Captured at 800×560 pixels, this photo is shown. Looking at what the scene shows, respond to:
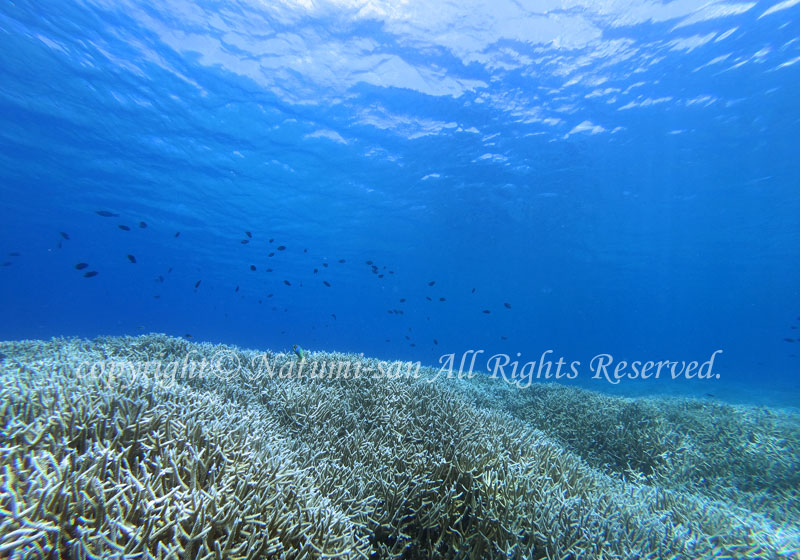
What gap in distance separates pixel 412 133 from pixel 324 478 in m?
22.2

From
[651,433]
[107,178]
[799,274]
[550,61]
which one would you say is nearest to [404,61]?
[550,61]

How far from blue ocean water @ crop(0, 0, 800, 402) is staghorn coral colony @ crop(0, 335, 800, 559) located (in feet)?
33.4

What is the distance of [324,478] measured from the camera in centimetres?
314

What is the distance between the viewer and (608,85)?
17.6 metres

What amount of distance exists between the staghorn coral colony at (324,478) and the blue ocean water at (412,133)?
10181 millimetres

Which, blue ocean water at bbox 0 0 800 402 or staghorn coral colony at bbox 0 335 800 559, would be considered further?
blue ocean water at bbox 0 0 800 402

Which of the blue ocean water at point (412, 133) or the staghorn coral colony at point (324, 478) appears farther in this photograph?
the blue ocean water at point (412, 133)

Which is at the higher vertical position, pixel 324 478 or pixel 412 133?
pixel 412 133

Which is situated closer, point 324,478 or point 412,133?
point 324,478

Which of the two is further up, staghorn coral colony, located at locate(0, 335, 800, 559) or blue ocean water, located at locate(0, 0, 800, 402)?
blue ocean water, located at locate(0, 0, 800, 402)

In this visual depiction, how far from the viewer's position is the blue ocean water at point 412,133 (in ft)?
49.1

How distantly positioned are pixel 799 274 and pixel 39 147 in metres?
95.3

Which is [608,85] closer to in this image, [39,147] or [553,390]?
[553,390]

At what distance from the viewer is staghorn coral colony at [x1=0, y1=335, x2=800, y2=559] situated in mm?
1867
